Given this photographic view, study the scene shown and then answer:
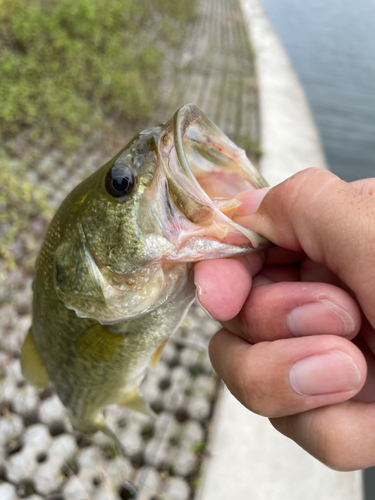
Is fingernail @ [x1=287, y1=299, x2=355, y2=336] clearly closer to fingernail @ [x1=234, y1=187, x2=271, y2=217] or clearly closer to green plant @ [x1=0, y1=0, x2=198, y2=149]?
fingernail @ [x1=234, y1=187, x2=271, y2=217]

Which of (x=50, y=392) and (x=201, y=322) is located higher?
(x=50, y=392)

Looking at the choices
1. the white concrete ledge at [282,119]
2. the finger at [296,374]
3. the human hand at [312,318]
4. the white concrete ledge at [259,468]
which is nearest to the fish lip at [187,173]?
the human hand at [312,318]

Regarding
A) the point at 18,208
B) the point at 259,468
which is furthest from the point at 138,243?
the point at 18,208

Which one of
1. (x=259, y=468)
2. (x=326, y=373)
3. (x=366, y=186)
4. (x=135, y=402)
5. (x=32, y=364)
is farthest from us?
(x=259, y=468)

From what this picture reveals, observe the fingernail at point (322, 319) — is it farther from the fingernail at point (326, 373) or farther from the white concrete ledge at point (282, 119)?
the white concrete ledge at point (282, 119)

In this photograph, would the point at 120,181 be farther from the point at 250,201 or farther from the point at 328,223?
the point at 328,223

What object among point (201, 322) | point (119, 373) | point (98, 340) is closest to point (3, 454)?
point (119, 373)

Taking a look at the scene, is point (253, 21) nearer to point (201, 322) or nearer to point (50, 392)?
point (201, 322)
